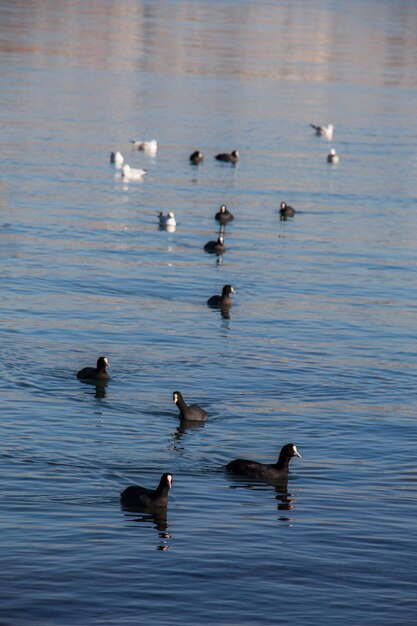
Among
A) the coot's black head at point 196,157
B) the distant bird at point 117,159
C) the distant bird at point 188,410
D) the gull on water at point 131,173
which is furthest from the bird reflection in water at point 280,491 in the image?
the coot's black head at point 196,157

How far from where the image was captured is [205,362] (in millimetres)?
30750

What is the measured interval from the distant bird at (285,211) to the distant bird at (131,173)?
8.95 meters

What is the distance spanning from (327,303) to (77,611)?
21.1m

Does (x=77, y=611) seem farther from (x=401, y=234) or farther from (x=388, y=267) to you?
(x=401, y=234)

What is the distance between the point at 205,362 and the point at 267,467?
8011mm

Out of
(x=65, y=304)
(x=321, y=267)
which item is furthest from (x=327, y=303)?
(x=65, y=304)

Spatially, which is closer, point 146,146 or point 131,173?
point 131,173

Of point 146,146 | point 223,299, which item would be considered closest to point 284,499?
point 223,299

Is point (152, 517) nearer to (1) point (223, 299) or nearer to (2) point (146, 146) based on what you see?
(1) point (223, 299)

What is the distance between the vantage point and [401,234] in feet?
158

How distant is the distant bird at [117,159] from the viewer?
57.2 meters

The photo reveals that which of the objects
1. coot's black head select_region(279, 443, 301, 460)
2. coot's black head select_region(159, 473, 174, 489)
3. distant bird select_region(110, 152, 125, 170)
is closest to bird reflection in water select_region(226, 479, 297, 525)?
coot's black head select_region(279, 443, 301, 460)

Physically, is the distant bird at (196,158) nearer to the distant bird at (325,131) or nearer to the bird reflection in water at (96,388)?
the distant bird at (325,131)

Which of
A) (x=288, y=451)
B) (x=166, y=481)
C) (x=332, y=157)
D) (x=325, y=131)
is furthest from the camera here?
(x=325, y=131)
